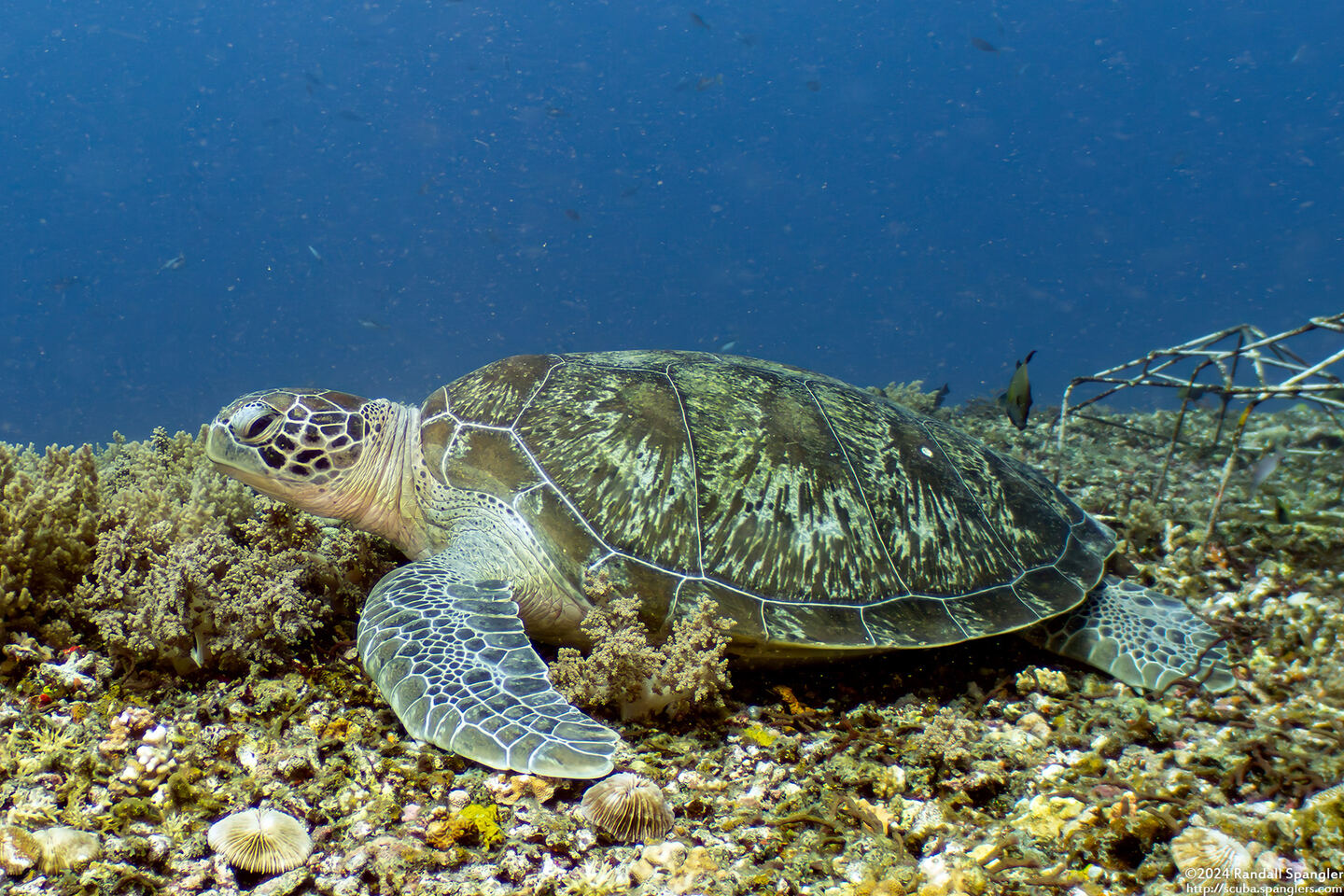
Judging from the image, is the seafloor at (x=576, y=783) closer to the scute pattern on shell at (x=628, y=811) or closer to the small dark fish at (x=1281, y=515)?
the scute pattern on shell at (x=628, y=811)

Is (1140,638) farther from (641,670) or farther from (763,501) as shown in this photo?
(641,670)

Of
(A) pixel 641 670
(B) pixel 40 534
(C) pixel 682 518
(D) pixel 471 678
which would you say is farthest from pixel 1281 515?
(B) pixel 40 534

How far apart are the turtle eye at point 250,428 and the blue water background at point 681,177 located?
7388cm

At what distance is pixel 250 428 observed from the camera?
2682 millimetres

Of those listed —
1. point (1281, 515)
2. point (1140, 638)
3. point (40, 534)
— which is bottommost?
point (1140, 638)

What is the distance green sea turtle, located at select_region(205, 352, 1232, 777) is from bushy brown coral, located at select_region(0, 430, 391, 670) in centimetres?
27

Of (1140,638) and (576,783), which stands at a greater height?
(1140,638)

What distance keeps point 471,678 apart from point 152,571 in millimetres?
1195

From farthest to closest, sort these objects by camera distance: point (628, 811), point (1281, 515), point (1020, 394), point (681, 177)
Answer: point (681, 177) < point (1020, 394) < point (1281, 515) < point (628, 811)

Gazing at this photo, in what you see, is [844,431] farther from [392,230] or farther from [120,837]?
[392,230]

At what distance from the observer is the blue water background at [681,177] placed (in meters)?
80.2

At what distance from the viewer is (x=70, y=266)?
7738 cm

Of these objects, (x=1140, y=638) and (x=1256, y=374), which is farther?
(x=1256, y=374)

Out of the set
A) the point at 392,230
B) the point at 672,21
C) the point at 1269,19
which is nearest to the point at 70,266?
the point at 392,230
